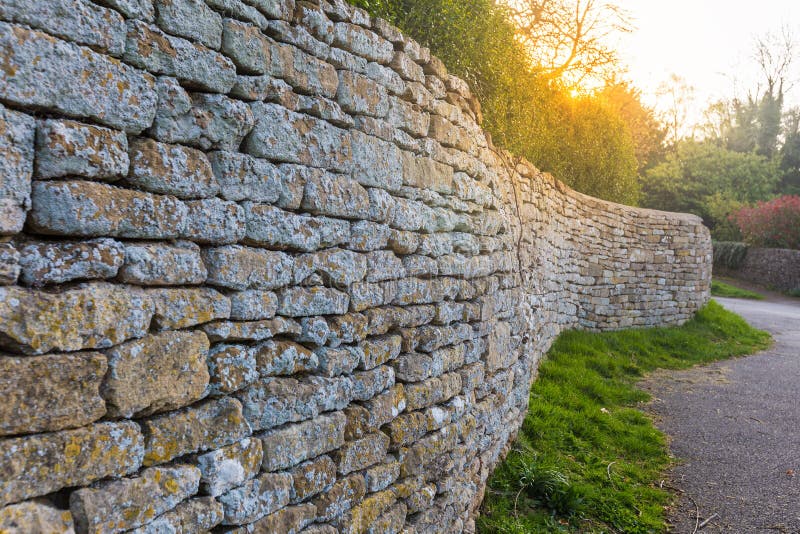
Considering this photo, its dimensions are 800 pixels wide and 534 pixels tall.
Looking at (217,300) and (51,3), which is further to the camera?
(217,300)

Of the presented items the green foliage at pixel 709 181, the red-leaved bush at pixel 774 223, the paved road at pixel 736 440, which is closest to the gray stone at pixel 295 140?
the paved road at pixel 736 440

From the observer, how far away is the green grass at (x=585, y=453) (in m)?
4.62

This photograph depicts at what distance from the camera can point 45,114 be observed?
1.62m

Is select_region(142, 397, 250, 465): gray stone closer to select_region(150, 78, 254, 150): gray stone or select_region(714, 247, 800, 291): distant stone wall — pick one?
select_region(150, 78, 254, 150): gray stone

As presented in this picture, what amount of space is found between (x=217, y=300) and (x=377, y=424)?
117 cm

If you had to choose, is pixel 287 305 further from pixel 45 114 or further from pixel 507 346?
pixel 507 346

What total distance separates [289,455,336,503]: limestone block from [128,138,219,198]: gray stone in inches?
44.2

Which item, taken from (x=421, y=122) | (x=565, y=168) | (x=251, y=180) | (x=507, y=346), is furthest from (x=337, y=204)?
(x=565, y=168)

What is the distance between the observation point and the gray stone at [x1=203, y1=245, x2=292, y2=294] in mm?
2053

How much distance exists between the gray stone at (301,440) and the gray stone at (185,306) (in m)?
0.52

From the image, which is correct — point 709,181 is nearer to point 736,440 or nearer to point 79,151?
point 736,440

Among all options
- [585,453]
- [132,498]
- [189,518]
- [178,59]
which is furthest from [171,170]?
[585,453]

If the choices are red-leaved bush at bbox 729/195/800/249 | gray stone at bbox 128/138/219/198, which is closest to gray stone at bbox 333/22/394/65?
gray stone at bbox 128/138/219/198

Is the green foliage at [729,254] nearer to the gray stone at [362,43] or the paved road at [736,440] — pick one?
the paved road at [736,440]
